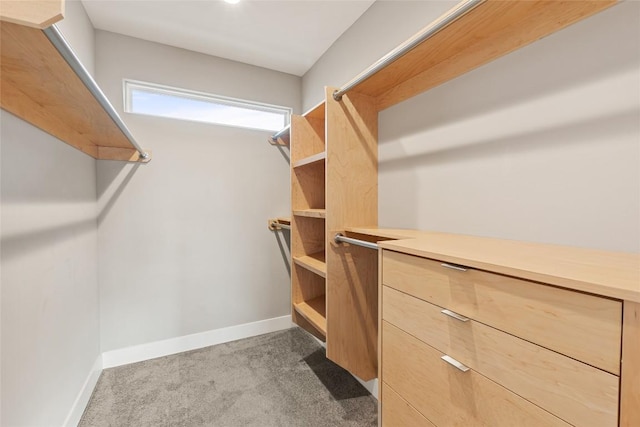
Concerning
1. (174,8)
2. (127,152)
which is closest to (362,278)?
(127,152)

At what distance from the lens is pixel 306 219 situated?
210 centimetres

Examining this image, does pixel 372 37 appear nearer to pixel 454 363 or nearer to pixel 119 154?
pixel 454 363

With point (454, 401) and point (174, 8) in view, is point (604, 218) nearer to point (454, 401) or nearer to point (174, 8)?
point (454, 401)

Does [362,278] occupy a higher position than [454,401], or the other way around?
[362,278]

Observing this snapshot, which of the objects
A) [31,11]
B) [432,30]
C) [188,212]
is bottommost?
[188,212]

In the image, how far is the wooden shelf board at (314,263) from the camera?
5.35ft

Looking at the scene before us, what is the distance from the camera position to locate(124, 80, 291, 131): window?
6.98 feet

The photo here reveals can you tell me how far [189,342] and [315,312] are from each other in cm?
123

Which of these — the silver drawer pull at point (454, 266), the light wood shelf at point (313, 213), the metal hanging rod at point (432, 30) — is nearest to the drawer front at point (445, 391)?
the silver drawer pull at point (454, 266)

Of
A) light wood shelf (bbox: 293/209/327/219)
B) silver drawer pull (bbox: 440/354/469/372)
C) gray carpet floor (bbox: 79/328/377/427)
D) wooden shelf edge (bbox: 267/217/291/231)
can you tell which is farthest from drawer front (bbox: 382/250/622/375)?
wooden shelf edge (bbox: 267/217/291/231)

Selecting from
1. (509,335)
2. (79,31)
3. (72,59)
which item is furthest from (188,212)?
(509,335)

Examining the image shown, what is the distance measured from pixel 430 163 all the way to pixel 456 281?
30.3 inches

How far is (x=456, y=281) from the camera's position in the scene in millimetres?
765

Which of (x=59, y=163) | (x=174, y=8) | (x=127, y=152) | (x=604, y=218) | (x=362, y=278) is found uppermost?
(x=174, y=8)
